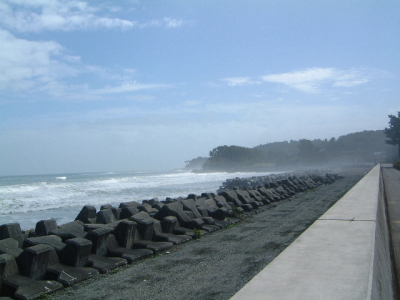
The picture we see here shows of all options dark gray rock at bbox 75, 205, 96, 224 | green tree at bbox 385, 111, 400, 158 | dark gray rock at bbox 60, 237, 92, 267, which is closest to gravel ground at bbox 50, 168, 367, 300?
dark gray rock at bbox 60, 237, 92, 267

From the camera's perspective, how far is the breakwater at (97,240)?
4.61 m

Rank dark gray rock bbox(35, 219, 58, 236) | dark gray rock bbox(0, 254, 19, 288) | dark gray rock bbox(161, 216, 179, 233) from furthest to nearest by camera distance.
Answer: dark gray rock bbox(161, 216, 179, 233)
dark gray rock bbox(35, 219, 58, 236)
dark gray rock bbox(0, 254, 19, 288)

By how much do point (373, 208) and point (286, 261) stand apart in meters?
3.57

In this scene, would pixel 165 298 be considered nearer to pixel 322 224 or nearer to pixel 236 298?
pixel 236 298

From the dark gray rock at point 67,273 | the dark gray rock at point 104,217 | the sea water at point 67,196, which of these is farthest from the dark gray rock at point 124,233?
the sea water at point 67,196

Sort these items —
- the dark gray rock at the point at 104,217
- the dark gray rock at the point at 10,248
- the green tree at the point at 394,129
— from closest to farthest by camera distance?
the dark gray rock at the point at 10,248 < the dark gray rock at the point at 104,217 < the green tree at the point at 394,129

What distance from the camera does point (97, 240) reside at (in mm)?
5629

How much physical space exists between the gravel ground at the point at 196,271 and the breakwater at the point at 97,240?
255mm

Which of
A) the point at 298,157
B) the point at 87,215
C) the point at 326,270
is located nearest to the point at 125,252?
the point at 87,215

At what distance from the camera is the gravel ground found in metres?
4.12

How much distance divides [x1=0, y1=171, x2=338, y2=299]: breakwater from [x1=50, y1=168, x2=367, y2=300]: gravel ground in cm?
26

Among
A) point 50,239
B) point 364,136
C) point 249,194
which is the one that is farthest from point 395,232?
point 364,136

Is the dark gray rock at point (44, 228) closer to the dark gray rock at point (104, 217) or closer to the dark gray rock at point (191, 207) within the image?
the dark gray rock at point (104, 217)

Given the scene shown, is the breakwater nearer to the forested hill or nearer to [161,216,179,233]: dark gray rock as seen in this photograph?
[161,216,179,233]: dark gray rock
